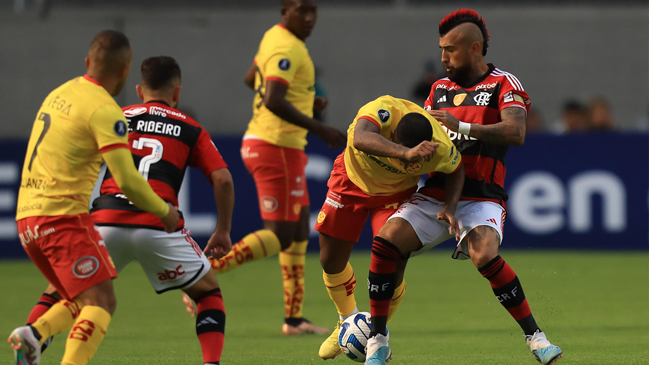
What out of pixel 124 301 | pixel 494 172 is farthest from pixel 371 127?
pixel 124 301

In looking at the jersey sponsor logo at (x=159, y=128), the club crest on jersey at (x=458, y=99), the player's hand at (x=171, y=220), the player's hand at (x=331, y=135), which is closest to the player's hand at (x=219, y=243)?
the player's hand at (x=171, y=220)

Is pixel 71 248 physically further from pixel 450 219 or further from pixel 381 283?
pixel 450 219

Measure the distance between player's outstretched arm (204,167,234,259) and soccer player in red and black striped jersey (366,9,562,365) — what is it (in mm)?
928

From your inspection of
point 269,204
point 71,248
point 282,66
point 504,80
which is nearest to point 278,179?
point 269,204

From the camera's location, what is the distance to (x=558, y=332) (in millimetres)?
6973

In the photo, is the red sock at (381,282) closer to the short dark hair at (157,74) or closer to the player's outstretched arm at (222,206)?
the player's outstretched arm at (222,206)

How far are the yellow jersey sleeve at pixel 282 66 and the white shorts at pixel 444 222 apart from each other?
2119mm

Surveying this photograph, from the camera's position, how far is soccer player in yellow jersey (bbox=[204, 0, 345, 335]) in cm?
720

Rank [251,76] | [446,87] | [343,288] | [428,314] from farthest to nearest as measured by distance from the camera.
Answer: [428,314], [251,76], [343,288], [446,87]

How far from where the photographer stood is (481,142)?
219 inches

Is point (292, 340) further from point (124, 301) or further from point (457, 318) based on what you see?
point (124, 301)

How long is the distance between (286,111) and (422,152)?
2479mm

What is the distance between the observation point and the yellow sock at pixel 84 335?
423 cm

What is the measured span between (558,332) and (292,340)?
2.10m
